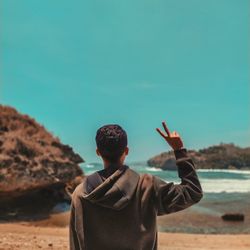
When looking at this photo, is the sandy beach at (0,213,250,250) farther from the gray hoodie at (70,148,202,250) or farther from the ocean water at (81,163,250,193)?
the gray hoodie at (70,148,202,250)

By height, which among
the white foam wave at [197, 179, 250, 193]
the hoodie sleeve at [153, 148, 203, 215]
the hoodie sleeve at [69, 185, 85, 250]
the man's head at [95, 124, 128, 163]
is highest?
the man's head at [95, 124, 128, 163]

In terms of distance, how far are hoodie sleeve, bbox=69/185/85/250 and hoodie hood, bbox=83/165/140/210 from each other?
0.26 feet

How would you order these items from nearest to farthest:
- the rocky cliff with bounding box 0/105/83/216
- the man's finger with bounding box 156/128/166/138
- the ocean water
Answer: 1. the man's finger with bounding box 156/128/166/138
2. the rocky cliff with bounding box 0/105/83/216
3. the ocean water

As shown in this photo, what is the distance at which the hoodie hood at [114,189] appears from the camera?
7.23 feet

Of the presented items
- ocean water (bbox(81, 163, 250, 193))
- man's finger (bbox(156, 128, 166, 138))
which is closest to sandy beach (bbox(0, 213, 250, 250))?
ocean water (bbox(81, 163, 250, 193))

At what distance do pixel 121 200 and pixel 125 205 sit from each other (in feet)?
0.14

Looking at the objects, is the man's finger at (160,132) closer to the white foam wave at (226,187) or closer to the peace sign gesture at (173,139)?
the peace sign gesture at (173,139)

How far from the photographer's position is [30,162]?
1559cm

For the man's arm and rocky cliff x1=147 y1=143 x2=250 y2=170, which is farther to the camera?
rocky cliff x1=147 y1=143 x2=250 y2=170

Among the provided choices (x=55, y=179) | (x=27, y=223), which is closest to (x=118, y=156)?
(x=27, y=223)

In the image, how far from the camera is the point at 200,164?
3989 inches

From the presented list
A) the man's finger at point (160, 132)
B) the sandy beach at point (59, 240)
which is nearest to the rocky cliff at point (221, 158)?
Answer: the sandy beach at point (59, 240)

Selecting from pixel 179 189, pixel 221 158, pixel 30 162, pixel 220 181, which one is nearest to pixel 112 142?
pixel 179 189

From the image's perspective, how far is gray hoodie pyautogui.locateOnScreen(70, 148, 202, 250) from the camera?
7.32 feet
